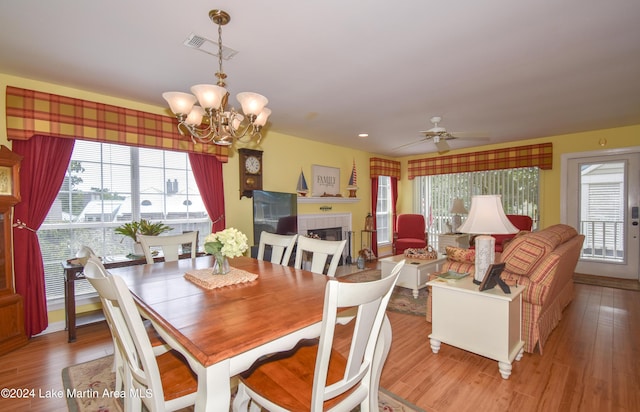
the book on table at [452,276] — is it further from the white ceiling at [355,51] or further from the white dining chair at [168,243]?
the white dining chair at [168,243]

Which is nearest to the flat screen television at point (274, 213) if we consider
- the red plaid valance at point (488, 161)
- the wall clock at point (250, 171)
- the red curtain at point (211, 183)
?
the wall clock at point (250, 171)

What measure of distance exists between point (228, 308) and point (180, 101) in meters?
1.31

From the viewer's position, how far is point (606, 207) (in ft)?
15.7

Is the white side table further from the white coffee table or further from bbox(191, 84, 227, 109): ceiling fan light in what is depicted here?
bbox(191, 84, 227, 109): ceiling fan light

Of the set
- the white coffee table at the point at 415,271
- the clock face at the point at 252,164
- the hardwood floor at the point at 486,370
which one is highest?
the clock face at the point at 252,164

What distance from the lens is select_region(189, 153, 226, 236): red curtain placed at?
3754 millimetres

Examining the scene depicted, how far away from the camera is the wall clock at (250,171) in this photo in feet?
13.8

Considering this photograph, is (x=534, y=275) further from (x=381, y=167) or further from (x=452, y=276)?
Result: (x=381, y=167)

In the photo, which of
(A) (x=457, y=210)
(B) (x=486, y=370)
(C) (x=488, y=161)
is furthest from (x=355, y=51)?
(C) (x=488, y=161)

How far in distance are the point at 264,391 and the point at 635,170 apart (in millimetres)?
6225

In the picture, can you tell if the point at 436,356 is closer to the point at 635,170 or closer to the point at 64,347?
the point at 64,347

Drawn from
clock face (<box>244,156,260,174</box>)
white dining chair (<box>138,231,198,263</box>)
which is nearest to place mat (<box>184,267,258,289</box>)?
white dining chair (<box>138,231,198,263</box>)

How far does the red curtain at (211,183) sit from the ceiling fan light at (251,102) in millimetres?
2149

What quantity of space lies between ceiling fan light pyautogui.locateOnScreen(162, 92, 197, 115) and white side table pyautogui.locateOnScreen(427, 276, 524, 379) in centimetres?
Result: 231
